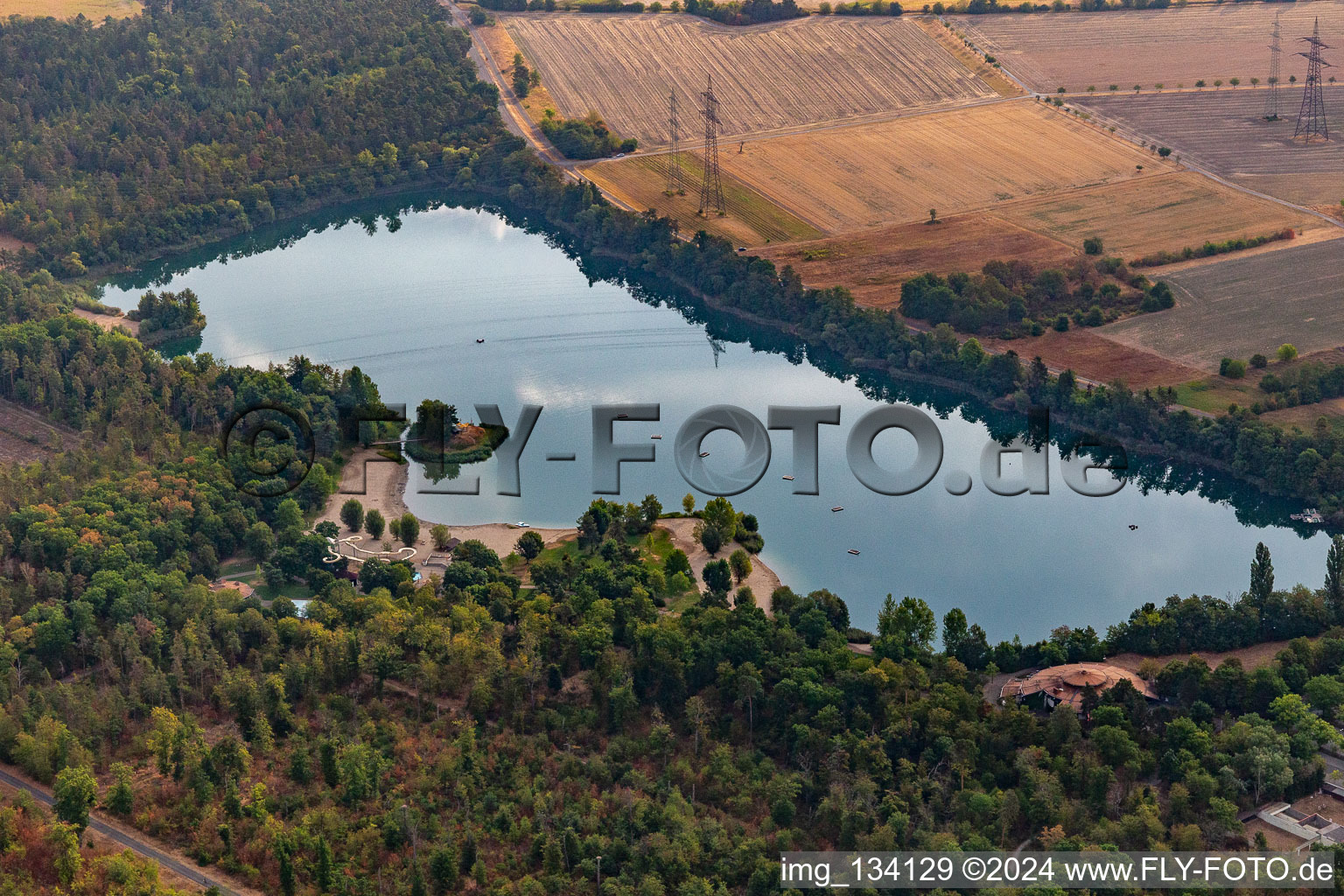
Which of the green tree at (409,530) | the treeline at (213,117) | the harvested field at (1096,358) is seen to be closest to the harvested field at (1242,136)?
the harvested field at (1096,358)

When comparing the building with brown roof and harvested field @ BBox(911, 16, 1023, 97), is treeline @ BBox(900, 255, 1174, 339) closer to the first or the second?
harvested field @ BBox(911, 16, 1023, 97)

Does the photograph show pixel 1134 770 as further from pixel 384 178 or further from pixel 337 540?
pixel 384 178

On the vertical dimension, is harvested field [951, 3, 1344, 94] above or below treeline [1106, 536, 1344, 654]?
above

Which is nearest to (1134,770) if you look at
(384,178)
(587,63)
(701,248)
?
(701,248)

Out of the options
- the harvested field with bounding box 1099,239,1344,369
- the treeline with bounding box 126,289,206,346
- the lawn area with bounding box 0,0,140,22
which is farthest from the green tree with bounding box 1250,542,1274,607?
the lawn area with bounding box 0,0,140,22

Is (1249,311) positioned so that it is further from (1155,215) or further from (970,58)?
(970,58)

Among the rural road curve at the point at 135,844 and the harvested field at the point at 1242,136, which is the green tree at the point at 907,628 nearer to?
the rural road curve at the point at 135,844
